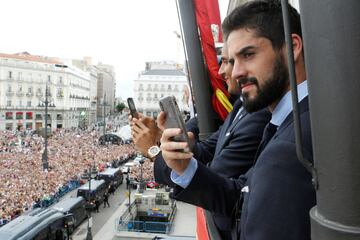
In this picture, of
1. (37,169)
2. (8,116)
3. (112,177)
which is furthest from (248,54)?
(8,116)

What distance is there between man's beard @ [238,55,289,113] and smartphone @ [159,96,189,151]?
11.4 inches

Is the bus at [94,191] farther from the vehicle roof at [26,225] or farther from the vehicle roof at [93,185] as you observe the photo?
the vehicle roof at [26,225]

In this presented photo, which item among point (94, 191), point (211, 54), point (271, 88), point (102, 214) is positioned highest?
point (211, 54)

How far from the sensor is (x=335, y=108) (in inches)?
37.3

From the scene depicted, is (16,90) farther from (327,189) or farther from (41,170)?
(327,189)

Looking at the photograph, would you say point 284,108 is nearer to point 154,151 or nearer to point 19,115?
point 154,151

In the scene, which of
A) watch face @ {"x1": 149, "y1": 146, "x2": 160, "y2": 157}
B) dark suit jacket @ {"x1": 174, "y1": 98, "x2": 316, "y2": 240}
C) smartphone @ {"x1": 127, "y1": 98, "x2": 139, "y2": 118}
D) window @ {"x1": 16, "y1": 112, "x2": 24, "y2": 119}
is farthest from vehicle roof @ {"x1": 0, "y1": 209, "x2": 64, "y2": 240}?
window @ {"x1": 16, "y1": 112, "x2": 24, "y2": 119}

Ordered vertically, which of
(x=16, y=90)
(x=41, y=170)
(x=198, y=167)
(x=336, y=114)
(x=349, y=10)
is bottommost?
(x=41, y=170)

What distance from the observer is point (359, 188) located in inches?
37.3

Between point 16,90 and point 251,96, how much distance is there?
7237 centimetres

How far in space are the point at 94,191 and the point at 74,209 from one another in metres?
3.36

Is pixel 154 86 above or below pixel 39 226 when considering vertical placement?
above

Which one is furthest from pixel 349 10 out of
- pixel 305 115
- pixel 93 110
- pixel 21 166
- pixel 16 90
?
pixel 93 110

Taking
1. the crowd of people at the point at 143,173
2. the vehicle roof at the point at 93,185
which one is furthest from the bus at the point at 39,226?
the crowd of people at the point at 143,173
